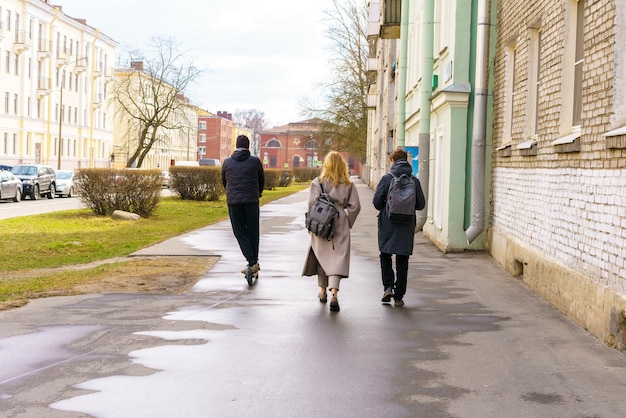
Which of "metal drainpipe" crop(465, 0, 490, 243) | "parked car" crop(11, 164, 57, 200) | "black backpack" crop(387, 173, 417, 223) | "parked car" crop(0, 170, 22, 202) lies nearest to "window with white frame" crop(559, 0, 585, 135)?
"black backpack" crop(387, 173, 417, 223)

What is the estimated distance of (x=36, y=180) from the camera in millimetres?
42250

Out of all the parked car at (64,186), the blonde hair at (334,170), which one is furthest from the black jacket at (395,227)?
the parked car at (64,186)

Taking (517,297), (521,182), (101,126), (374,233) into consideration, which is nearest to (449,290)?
(517,297)

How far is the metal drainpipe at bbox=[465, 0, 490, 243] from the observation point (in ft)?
50.3

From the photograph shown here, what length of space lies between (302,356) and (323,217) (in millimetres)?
2680

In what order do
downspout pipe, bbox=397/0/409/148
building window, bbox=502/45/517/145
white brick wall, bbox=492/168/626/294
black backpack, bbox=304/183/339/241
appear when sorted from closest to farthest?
white brick wall, bbox=492/168/626/294, black backpack, bbox=304/183/339/241, building window, bbox=502/45/517/145, downspout pipe, bbox=397/0/409/148

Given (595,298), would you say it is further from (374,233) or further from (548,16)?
(374,233)

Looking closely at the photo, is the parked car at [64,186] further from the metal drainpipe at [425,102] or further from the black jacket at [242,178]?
the black jacket at [242,178]

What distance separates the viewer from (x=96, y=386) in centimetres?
609

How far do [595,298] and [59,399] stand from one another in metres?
4.72

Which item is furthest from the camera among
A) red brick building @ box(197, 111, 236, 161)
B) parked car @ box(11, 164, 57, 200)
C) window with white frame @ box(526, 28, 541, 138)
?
red brick building @ box(197, 111, 236, 161)

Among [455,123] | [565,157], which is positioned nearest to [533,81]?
[565,157]

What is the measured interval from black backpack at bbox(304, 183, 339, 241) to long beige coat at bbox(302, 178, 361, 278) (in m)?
0.10

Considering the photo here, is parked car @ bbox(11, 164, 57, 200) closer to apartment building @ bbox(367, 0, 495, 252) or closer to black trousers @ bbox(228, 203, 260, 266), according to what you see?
apartment building @ bbox(367, 0, 495, 252)
